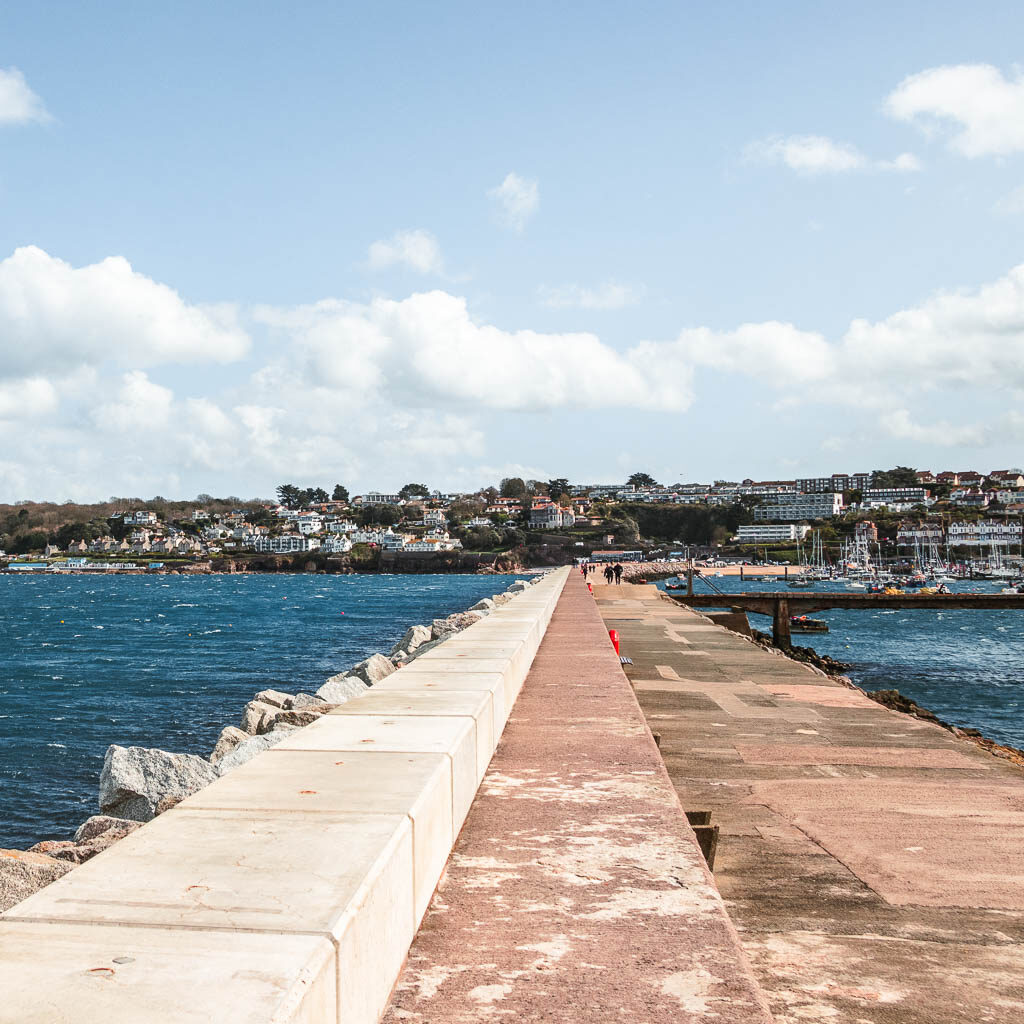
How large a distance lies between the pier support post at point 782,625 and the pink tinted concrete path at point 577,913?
30.3m

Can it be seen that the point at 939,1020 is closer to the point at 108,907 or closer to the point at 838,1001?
the point at 838,1001

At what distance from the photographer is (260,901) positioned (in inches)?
89.7

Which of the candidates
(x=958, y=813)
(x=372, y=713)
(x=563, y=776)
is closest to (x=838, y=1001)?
(x=563, y=776)

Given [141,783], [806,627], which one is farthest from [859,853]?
[806,627]

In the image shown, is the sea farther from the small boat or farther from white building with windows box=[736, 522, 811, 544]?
white building with windows box=[736, 522, 811, 544]

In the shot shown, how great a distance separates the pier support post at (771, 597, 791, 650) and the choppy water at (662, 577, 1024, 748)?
252cm

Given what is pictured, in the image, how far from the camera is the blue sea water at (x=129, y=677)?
16.0 m

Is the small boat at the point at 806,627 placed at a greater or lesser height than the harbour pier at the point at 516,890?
lesser

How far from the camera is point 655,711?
9805mm

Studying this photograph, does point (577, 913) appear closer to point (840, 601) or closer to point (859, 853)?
point (859, 853)

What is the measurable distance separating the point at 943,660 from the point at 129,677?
30.8m

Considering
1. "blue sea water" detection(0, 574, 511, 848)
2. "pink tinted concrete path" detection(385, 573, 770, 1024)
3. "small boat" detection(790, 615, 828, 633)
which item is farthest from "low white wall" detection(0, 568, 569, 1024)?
"small boat" detection(790, 615, 828, 633)

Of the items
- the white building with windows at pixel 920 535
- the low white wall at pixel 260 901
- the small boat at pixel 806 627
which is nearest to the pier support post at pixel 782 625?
the small boat at pixel 806 627

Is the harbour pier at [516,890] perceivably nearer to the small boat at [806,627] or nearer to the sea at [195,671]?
the sea at [195,671]
